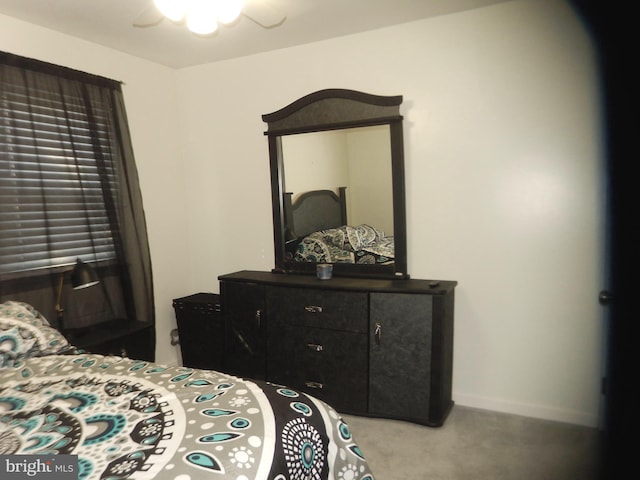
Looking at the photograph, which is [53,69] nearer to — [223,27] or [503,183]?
[223,27]

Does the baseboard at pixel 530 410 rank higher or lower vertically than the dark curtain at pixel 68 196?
lower

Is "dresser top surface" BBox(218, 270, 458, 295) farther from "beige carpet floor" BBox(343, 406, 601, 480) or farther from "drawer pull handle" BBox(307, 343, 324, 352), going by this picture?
"beige carpet floor" BBox(343, 406, 601, 480)

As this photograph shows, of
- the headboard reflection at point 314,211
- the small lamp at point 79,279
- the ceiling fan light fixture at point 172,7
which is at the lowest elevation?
the small lamp at point 79,279

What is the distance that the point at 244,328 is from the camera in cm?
287

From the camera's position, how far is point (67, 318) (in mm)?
2604

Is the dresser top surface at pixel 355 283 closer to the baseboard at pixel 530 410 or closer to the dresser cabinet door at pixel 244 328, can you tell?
the dresser cabinet door at pixel 244 328

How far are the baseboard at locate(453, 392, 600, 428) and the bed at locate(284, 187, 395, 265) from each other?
3.28 feet

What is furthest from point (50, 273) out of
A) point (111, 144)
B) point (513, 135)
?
point (513, 135)

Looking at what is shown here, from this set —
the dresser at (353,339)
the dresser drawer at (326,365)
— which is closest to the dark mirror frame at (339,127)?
the dresser at (353,339)

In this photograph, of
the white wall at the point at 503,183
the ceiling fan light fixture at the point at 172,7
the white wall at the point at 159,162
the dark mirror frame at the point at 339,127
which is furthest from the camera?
the white wall at the point at 159,162

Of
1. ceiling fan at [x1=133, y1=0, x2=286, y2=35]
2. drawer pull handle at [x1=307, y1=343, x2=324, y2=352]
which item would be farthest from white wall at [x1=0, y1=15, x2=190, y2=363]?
drawer pull handle at [x1=307, y1=343, x2=324, y2=352]

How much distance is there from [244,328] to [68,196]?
1375 mm

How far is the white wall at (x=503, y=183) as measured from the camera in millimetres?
2305

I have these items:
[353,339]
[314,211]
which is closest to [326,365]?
[353,339]
